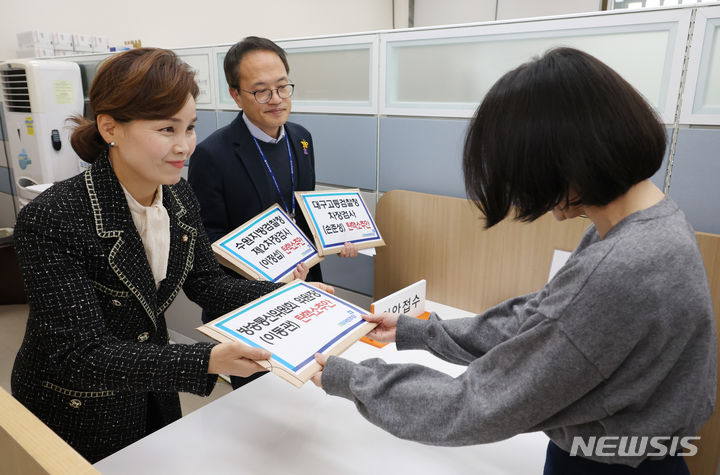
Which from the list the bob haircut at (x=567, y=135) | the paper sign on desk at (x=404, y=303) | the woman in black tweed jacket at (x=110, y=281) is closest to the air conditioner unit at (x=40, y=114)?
the woman in black tweed jacket at (x=110, y=281)

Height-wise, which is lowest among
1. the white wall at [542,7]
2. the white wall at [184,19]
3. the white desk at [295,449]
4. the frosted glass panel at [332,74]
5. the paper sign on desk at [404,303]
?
the white desk at [295,449]

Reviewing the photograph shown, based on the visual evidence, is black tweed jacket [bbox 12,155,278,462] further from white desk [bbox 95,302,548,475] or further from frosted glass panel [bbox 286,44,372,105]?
frosted glass panel [bbox 286,44,372,105]

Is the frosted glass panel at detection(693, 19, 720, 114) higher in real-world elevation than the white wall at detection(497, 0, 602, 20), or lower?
lower

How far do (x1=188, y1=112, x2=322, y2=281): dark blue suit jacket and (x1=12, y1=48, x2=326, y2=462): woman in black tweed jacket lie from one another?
0.54 metres

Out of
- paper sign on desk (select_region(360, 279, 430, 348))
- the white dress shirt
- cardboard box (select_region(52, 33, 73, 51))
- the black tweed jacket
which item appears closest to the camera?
the black tweed jacket

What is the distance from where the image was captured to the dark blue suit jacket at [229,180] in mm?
1755

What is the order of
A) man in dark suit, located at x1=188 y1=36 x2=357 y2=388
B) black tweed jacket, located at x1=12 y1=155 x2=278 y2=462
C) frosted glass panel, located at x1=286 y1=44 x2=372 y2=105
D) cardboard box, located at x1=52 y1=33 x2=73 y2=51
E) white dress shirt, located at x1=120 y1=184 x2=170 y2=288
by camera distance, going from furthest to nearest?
cardboard box, located at x1=52 y1=33 x2=73 y2=51 < frosted glass panel, located at x1=286 y1=44 x2=372 y2=105 < man in dark suit, located at x1=188 y1=36 x2=357 y2=388 < white dress shirt, located at x1=120 y1=184 x2=170 y2=288 < black tweed jacket, located at x1=12 y1=155 x2=278 y2=462

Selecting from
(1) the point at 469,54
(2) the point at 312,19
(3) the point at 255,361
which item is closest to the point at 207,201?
(3) the point at 255,361

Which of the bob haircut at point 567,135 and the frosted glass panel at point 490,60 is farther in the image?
the frosted glass panel at point 490,60

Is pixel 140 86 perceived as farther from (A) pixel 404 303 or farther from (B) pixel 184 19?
(B) pixel 184 19

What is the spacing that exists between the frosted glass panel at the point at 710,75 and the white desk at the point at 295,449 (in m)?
1.06

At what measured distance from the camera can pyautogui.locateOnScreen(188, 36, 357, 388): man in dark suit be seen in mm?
1752

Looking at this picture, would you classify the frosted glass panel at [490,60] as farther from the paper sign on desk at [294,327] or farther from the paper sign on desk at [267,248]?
the paper sign on desk at [294,327]

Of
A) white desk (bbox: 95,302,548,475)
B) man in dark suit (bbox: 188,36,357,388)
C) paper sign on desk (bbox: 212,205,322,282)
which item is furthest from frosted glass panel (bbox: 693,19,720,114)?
paper sign on desk (bbox: 212,205,322,282)
